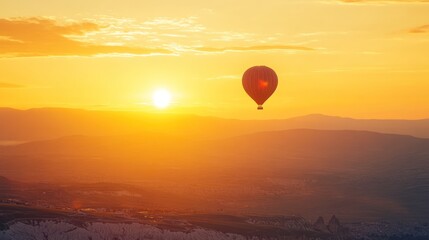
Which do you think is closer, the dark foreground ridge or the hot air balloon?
the dark foreground ridge

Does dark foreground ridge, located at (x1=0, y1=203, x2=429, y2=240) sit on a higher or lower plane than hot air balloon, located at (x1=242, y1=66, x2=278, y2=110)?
lower

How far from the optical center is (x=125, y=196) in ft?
501

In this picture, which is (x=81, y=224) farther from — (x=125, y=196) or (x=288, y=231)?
(x=125, y=196)

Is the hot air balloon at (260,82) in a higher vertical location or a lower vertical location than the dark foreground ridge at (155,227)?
higher

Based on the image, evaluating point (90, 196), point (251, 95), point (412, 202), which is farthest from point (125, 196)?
point (412, 202)

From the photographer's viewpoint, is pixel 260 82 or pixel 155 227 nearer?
pixel 155 227

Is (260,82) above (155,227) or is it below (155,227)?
above

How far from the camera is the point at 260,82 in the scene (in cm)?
11012

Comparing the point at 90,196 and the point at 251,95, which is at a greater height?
the point at 251,95

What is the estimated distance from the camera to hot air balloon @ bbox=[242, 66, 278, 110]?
362 ft

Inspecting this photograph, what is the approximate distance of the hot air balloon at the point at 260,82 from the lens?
110312 mm

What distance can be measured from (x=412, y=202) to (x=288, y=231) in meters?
97.4

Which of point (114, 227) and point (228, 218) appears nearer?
point (114, 227)

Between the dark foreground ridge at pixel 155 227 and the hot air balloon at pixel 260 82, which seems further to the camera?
the hot air balloon at pixel 260 82
